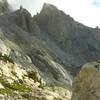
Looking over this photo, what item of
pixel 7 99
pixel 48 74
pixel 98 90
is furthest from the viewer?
pixel 48 74

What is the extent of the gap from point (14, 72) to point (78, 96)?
10362cm

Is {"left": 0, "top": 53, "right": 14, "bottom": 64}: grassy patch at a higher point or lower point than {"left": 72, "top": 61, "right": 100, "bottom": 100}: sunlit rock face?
higher

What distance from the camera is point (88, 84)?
17.7 m

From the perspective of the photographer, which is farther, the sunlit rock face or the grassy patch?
the grassy patch

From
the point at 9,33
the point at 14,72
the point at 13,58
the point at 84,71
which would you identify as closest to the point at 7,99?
the point at 84,71

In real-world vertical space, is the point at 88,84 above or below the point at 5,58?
below

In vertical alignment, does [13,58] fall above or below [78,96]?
above

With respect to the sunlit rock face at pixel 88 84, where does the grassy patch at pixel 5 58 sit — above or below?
above

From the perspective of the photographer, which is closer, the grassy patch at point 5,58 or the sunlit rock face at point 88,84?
the sunlit rock face at point 88,84

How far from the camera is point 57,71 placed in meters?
166

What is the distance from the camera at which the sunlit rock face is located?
57.1 feet

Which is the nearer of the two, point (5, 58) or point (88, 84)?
point (88, 84)

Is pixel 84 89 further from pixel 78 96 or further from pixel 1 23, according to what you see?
pixel 1 23

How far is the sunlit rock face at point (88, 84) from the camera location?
17391 millimetres
